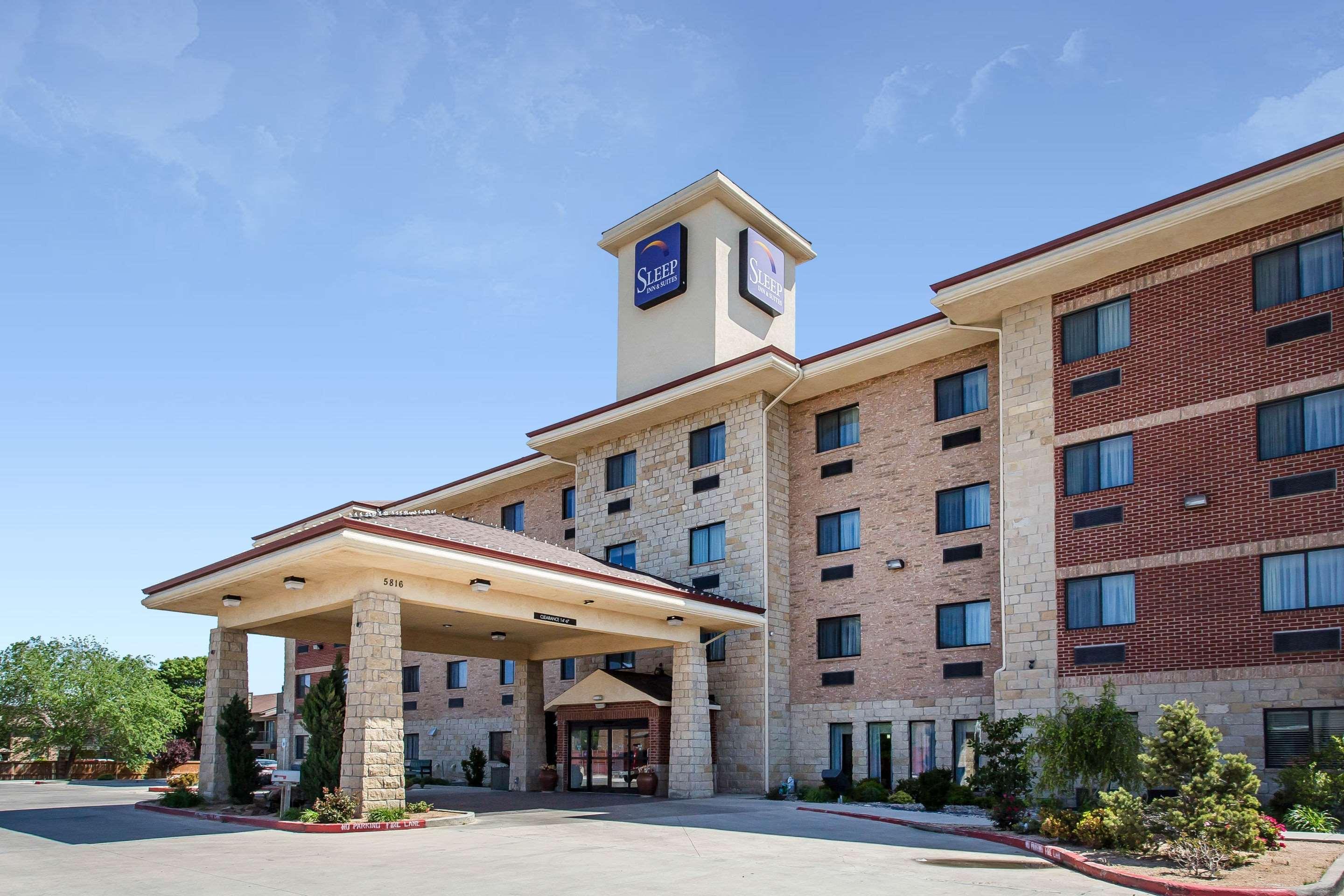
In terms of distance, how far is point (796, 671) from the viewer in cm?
3061

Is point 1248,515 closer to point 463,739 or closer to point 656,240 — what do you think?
point 656,240

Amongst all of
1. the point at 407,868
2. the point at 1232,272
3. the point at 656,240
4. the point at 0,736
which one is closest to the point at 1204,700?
the point at 1232,272

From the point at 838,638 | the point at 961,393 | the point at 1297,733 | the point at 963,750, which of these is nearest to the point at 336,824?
the point at 963,750

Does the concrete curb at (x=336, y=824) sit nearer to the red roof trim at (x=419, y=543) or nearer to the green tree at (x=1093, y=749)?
the red roof trim at (x=419, y=543)

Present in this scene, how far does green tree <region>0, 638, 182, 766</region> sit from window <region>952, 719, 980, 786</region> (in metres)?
35.8

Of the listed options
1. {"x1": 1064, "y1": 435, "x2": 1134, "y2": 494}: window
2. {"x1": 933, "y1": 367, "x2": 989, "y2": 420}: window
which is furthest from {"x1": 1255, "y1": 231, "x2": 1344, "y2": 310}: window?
{"x1": 933, "y1": 367, "x2": 989, "y2": 420}: window

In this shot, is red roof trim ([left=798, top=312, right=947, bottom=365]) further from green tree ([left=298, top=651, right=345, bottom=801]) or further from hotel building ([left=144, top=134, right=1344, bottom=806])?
green tree ([left=298, top=651, right=345, bottom=801])

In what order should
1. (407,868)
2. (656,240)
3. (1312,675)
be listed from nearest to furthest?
1. (407,868)
2. (1312,675)
3. (656,240)

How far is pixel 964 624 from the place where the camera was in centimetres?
2705

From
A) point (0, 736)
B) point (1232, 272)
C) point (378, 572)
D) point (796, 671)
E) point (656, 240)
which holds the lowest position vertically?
point (0, 736)

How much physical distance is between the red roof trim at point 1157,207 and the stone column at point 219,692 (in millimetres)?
→ 19166

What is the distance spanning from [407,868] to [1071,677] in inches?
596

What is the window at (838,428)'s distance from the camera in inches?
1213

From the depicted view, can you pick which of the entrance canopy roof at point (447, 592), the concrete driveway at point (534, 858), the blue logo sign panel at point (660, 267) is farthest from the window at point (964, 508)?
the blue logo sign panel at point (660, 267)
